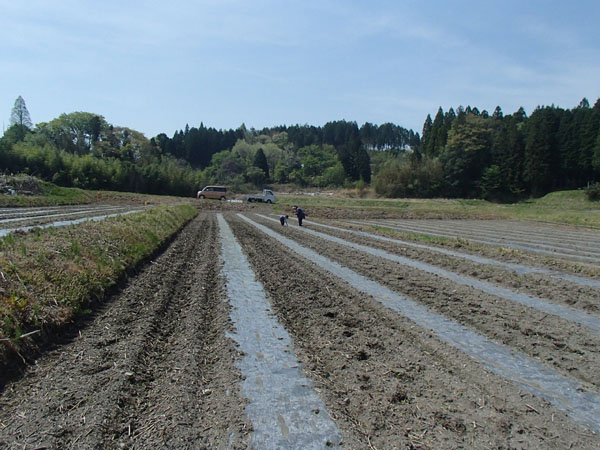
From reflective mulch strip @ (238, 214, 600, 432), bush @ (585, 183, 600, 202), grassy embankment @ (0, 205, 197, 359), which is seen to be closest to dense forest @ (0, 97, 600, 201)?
bush @ (585, 183, 600, 202)

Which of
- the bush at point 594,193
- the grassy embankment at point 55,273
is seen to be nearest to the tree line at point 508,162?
the bush at point 594,193

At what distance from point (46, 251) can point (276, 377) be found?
170 inches

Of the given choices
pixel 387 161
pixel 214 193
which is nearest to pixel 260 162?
pixel 387 161

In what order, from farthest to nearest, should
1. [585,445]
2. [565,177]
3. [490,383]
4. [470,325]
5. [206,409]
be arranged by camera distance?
[565,177], [470,325], [490,383], [206,409], [585,445]

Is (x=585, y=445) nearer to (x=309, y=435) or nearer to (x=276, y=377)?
(x=309, y=435)

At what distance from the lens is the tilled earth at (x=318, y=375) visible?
2525 millimetres

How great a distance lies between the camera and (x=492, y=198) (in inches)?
2014

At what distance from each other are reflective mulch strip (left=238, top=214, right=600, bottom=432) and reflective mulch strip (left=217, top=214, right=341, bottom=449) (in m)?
1.80

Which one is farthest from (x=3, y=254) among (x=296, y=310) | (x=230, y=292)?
(x=296, y=310)

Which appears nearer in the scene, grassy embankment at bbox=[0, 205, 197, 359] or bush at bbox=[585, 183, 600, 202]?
grassy embankment at bbox=[0, 205, 197, 359]

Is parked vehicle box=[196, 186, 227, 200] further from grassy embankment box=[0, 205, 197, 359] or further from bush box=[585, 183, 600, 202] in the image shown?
bush box=[585, 183, 600, 202]

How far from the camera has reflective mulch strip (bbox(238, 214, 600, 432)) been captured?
294 cm

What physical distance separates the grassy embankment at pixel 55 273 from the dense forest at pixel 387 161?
33.6 metres

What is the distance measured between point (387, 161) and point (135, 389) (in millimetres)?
62166
